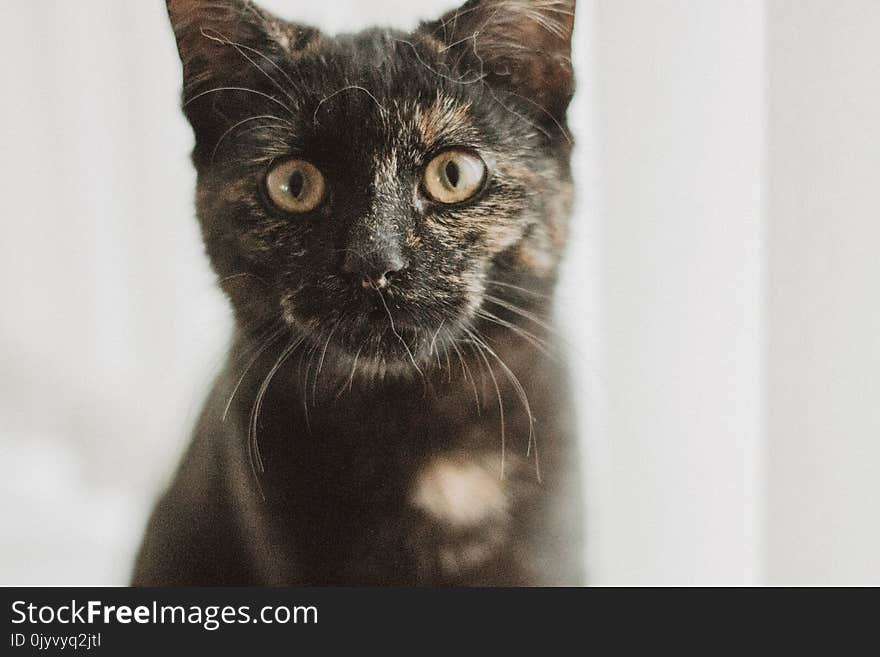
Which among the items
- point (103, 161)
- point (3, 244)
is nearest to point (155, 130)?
point (103, 161)

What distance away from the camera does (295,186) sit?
838 mm

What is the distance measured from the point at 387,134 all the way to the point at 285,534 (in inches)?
18.3

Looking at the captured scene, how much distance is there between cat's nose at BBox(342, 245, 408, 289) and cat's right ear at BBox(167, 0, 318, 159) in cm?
19

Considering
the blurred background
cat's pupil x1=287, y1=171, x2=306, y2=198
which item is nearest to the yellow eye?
cat's pupil x1=287, y1=171, x2=306, y2=198

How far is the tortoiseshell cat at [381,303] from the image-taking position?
83 cm

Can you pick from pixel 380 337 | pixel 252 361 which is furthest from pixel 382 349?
pixel 252 361

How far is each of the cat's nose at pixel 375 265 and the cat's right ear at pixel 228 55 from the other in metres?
0.19

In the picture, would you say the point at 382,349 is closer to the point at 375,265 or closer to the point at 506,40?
the point at 375,265

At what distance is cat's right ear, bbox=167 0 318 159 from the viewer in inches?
33.1

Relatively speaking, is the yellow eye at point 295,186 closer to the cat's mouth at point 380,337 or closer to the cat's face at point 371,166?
the cat's face at point 371,166

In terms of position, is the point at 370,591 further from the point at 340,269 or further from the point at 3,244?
the point at 3,244

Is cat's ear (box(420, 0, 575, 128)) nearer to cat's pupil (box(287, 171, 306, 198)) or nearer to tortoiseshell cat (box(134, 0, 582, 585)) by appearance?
tortoiseshell cat (box(134, 0, 582, 585))

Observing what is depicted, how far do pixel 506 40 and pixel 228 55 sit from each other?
0.30m

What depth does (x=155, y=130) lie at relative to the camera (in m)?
0.87
